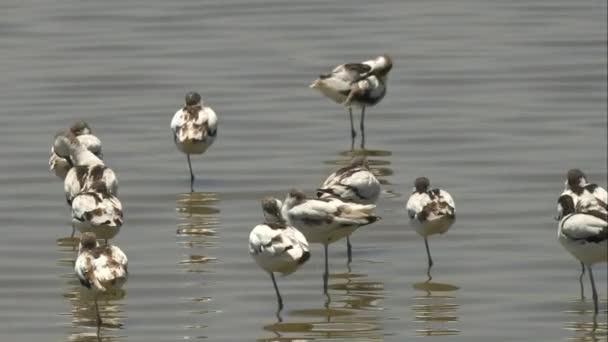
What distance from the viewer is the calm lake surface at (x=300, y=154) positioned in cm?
1752

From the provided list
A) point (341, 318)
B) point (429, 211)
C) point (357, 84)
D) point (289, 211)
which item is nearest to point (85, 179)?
point (289, 211)

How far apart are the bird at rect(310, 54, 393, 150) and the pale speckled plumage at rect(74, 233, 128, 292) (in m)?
9.94

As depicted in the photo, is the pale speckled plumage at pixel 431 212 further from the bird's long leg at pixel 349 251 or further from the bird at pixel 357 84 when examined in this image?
the bird at pixel 357 84

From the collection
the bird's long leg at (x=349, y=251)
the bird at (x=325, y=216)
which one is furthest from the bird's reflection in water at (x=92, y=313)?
the bird's long leg at (x=349, y=251)

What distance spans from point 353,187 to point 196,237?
6.85ft

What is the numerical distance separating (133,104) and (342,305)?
11273mm

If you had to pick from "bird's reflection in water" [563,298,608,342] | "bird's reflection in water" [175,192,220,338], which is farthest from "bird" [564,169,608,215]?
"bird's reflection in water" [175,192,220,338]

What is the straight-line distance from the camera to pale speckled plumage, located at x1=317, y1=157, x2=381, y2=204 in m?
19.3

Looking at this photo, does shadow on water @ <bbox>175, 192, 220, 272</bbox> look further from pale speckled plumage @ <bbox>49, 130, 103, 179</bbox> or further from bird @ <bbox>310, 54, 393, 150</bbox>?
bird @ <bbox>310, 54, 393, 150</bbox>

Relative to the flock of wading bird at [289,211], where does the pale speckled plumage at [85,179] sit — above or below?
above

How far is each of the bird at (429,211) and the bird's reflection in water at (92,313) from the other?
282cm

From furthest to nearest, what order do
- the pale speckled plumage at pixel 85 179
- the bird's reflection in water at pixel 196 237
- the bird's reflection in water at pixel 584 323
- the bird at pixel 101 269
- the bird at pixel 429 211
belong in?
1. the pale speckled plumage at pixel 85 179
2. the bird at pixel 429 211
3. the bird's reflection in water at pixel 196 237
4. the bird at pixel 101 269
5. the bird's reflection in water at pixel 584 323

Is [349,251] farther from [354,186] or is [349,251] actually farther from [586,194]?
[586,194]

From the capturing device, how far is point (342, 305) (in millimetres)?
17656
